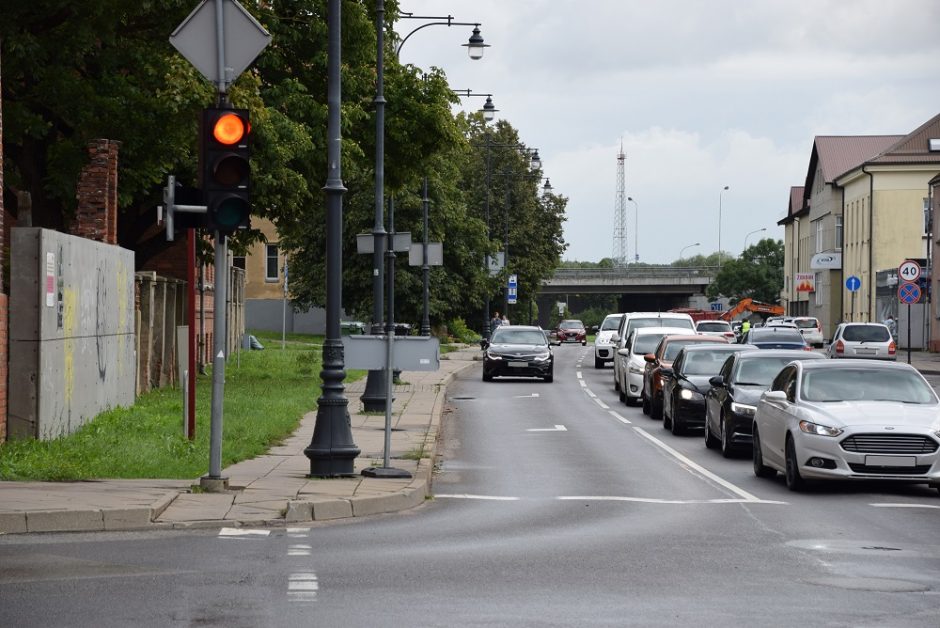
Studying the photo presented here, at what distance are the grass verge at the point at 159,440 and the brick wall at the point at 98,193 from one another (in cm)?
281

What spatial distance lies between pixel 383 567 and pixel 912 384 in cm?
836

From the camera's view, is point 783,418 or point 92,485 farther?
point 783,418

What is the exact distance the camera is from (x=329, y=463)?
49.4ft

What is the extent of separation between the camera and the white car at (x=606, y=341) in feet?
169

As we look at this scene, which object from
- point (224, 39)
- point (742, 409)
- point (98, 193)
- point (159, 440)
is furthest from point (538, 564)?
point (98, 193)

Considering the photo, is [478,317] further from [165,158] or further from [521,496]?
[521,496]

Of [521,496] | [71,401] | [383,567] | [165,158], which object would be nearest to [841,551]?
[383,567]

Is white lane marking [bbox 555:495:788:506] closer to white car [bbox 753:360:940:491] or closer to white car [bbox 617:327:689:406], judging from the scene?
white car [bbox 753:360:940:491]

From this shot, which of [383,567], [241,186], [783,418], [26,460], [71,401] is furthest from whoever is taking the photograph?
[71,401]

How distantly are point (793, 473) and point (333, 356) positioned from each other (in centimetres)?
476

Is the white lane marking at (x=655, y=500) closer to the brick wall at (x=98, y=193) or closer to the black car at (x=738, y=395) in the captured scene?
the black car at (x=738, y=395)

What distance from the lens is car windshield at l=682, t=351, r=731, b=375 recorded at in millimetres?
24125

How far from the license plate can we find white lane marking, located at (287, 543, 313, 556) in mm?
6564

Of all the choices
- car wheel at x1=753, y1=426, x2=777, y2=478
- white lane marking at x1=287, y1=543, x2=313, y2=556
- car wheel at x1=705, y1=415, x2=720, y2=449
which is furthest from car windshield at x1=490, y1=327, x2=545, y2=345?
white lane marking at x1=287, y1=543, x2=313, y2=556
